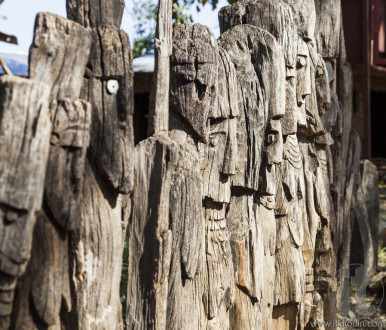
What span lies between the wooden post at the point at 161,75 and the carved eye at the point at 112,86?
2.00ft

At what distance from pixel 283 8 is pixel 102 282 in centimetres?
331

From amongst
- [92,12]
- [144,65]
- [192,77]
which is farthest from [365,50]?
[92,12]

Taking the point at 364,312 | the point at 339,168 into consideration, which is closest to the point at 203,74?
the point at 339,168

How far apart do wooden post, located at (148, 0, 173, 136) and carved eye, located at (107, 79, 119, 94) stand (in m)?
0.61

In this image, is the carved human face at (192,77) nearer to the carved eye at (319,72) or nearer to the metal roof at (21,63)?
the carved eye at (319,72)

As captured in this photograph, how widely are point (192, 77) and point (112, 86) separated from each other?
997 millimetres

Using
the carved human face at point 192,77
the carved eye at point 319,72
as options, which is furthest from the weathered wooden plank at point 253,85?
the carved eye at point 319,72

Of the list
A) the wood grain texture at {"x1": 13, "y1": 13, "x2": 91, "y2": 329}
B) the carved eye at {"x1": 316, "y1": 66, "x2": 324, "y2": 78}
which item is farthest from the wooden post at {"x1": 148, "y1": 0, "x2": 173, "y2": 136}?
the carved eye at {"x1": 316, "y1": 66, "x2": 324, "y2": 78}

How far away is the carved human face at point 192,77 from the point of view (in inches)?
161

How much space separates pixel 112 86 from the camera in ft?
10.4

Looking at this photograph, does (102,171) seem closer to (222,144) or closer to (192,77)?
(192,77)

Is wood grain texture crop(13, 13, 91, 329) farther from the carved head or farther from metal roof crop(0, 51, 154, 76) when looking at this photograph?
metal roof crop(0, 51, 154, 76)

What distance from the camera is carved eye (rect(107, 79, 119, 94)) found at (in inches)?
125

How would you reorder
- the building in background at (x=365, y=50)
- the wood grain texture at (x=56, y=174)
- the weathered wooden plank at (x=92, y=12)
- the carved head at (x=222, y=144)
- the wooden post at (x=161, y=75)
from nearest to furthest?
the wood grain texture at (x=56, y=174)
the weathered wooden plank at (x=92, y=12)
the wooden post at (x=161, y=75)
the carved head at (x=222, y=144)
the building in background at (x=365, y=50)
